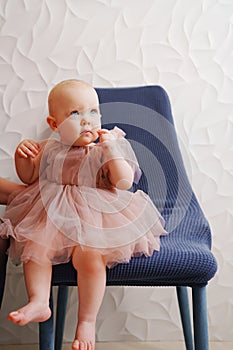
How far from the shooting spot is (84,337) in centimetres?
132

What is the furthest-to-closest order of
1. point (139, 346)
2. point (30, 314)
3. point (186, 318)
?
point (139, 346) < point (186, 318) < point (30, 314)

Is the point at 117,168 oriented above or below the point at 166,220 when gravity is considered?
above

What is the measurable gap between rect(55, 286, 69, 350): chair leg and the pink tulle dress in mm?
422

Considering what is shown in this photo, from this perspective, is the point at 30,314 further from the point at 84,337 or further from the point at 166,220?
the point at 166,220

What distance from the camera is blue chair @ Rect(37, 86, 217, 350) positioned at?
4.50 ft

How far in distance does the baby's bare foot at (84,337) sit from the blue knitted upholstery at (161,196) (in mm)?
101

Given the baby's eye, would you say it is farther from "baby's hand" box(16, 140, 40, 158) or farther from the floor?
the floor

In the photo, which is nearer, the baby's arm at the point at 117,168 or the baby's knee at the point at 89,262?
the baby's knee at the point at 89,262

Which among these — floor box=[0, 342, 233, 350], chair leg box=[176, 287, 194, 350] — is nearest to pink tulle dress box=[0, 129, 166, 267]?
chair leg box=[176, 287, 194, 350]

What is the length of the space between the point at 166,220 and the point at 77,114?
13.5 inches

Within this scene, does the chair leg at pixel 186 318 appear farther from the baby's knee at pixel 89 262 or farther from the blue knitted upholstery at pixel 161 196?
the baby's knee at pixel 89 262

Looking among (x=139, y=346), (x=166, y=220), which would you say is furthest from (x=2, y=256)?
(x=139, y=346)

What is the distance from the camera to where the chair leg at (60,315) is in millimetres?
1879

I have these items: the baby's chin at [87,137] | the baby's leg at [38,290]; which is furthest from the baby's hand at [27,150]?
the baby's leg at [38,290]
